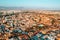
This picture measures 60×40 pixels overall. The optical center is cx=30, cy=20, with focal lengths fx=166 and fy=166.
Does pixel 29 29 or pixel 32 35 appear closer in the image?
pixel 32 35

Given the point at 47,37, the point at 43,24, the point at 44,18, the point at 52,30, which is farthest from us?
the point at 44,18

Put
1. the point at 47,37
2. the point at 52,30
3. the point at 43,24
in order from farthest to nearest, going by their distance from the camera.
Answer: the point at 43,24 → the point at 52,30 → the point at 47,37

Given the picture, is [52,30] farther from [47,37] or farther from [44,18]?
[44,18]

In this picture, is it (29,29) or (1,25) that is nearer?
(29,29)

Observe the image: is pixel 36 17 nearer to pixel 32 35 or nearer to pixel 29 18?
pixel 29 18

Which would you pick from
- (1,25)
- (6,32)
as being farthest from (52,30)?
(1,25)

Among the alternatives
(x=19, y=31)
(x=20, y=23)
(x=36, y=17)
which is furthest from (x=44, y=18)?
(x=19, y=31)
